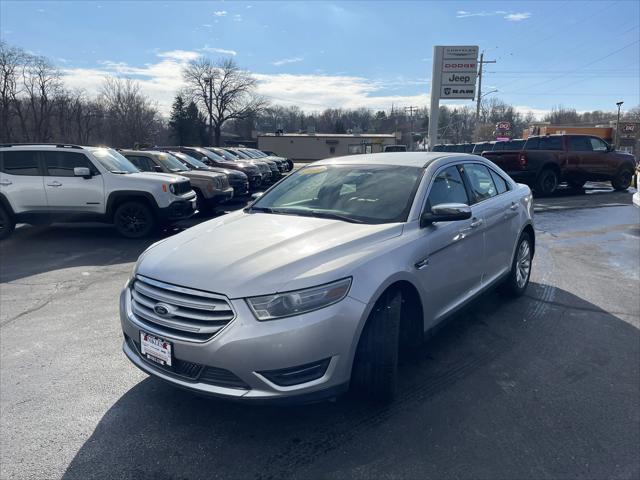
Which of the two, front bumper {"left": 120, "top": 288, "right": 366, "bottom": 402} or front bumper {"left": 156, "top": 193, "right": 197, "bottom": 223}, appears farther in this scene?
front bumper {"left": 156, "top": 193, "right": 197, "bottom": 223}

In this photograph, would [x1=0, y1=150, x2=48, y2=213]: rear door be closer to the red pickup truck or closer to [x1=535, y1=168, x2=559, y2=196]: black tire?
the red pickup truck

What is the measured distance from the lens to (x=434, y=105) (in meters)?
20.4

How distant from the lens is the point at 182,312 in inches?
102

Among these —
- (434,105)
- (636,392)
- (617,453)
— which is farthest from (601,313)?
(434,105)

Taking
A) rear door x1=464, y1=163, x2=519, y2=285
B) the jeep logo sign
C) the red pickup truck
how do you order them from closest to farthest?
rear door x1=464, y1=163, x2=519, y2=285 → the red pickup truck → the jeep logo sign

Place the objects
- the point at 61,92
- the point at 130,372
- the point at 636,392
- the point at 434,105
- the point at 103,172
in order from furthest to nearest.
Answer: the point at 61,92, the point at 434,105, the point at 103,172, the point at 130,372, the point at 636,392

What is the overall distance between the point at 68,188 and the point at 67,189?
28 mm

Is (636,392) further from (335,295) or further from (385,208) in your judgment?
(335,295)

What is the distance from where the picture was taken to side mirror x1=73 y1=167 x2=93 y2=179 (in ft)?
28.2

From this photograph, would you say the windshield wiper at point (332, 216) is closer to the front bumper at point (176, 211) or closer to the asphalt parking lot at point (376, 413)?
the asphalt parking lot at point (376, 413)

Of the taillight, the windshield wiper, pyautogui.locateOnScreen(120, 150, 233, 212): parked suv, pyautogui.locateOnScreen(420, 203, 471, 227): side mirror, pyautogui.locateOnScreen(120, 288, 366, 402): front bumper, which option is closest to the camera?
pyautogui.locateOnScreen(120, 288, 366, 402): front bumper

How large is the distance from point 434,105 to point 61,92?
185 feet

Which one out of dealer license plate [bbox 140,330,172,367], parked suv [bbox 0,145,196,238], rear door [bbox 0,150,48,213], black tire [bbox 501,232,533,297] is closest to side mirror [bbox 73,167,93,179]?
parked suv [bbox 0,145,196,238]

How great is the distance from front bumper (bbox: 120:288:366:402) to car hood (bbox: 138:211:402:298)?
0.55ft
